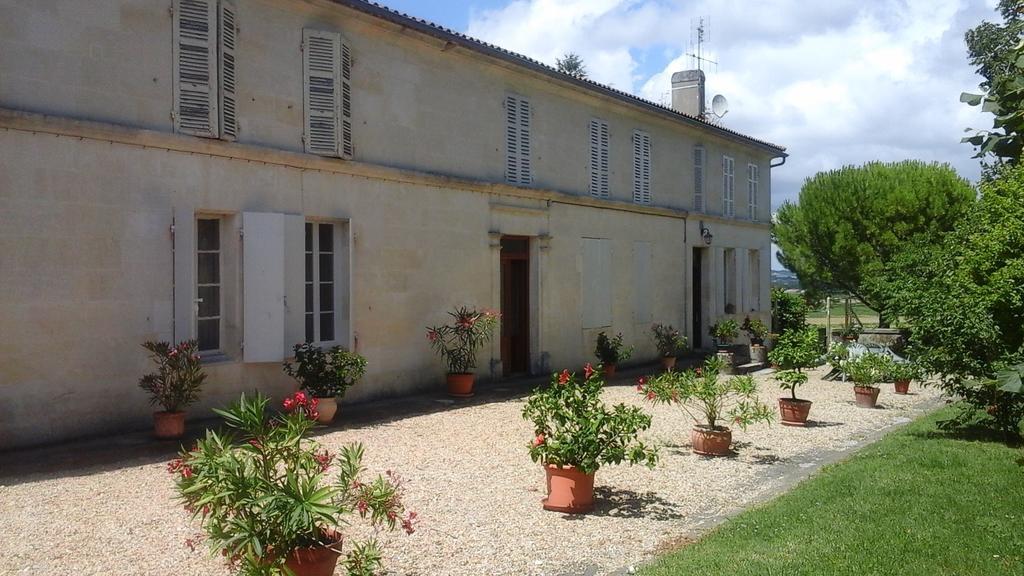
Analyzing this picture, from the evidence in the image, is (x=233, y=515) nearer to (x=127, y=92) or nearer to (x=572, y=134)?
(x=127, y=92)

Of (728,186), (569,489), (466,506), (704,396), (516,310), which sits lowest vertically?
A: (466,506)

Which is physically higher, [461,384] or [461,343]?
[461,343]

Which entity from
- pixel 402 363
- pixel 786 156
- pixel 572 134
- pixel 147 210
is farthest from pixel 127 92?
pixel 786 156

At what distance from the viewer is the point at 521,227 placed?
1351 centimetres

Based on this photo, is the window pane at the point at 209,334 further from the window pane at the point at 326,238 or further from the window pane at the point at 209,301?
the window pane at the point at 326,238

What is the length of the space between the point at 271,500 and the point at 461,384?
7.80 meters

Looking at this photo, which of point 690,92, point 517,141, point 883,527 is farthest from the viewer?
point 690,92

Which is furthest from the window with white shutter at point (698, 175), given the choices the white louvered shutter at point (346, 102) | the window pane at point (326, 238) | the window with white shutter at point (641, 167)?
the window pane at point (326, 238)

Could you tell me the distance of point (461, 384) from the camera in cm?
1142

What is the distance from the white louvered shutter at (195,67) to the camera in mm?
8711

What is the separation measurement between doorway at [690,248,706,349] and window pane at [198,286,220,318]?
12564mm

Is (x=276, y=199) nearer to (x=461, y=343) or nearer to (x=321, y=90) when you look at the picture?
(x=321, y=90)

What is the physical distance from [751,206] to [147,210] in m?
16.9

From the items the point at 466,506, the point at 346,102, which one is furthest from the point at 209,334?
the point at 466,506
